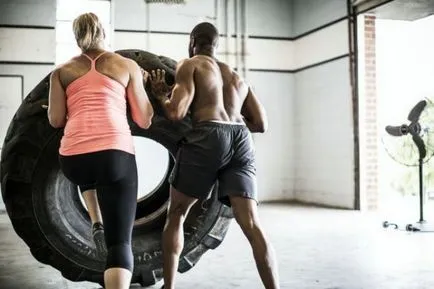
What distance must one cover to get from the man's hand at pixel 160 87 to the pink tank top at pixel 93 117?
0.56 metres

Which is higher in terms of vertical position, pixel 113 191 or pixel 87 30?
pixel 87 30

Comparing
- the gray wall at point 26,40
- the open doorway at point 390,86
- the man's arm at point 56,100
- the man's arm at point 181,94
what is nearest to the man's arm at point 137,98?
the man's arm at point 181,94

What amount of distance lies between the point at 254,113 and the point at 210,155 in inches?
17.4

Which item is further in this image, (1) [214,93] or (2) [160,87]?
(2) [160,87]

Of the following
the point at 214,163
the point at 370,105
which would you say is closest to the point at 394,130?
the point at 370,105

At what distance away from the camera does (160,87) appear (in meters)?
3.15

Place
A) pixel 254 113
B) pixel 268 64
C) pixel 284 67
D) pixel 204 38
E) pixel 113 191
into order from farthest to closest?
pixel 284 67 → pixel 268 64 → pixel 254 113 → pixel 204 38 → pixel 113 191

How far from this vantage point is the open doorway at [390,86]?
8773 mm

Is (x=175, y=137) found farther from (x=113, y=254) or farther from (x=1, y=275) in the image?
(x=1, y=275)

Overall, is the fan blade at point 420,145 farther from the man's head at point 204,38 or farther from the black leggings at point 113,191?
the black leggings at point 113,191

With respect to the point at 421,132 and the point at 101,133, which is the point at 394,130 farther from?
the point at 101,133

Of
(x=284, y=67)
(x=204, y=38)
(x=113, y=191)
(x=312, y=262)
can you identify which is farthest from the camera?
(x=284, y=67)

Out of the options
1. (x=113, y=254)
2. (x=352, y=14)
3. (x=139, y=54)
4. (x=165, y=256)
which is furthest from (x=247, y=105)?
(x=352, y=14)

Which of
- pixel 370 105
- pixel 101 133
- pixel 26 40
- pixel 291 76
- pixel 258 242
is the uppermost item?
pixel 26 40
